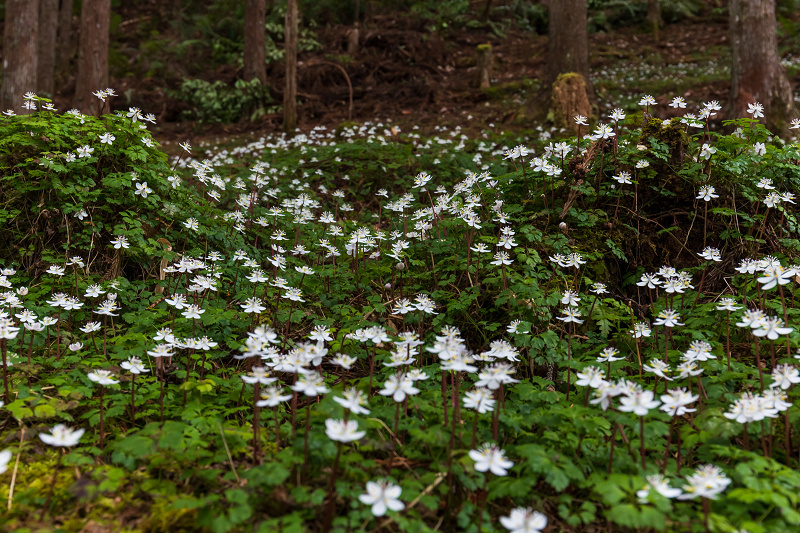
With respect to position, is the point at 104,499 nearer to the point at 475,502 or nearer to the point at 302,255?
the point at 475,502

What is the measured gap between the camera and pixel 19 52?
8.71 meters

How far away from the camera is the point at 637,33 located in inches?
749

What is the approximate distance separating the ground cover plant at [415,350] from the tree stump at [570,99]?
4.80m

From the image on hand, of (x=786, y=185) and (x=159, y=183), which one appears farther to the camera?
(x=159, y=183)

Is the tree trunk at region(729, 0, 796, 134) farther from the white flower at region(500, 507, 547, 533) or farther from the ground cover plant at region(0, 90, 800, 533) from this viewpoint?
the white flower at region(500, 507, 547, 533)

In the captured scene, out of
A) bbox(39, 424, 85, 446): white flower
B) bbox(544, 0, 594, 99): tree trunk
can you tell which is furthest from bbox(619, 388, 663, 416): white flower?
bbox(544, 0, 594, 99): tree trunk

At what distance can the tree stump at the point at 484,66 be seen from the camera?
14273 millimetres

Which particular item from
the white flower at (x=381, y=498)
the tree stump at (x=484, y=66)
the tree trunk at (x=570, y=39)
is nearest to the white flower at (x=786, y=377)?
the white flower at (x=381, y=498)

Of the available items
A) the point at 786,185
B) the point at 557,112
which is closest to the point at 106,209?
the point at 786,185

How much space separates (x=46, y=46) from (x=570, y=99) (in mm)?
14003

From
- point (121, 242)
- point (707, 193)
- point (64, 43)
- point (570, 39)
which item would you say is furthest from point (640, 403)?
point (64, 43)

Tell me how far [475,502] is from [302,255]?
3289 mm

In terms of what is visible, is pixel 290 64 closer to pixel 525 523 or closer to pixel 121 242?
pixel 121 242

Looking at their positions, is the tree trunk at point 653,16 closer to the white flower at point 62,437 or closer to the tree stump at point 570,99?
the tree stump at point 570,99
